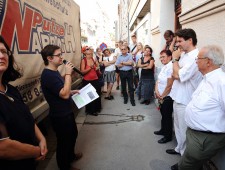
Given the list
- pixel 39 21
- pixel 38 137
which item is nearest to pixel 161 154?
pixel 38 137

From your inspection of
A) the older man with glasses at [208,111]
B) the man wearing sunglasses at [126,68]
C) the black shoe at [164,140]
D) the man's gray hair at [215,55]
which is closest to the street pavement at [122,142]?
the black shoe at [164,140]

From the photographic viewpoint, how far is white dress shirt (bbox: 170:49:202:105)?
234cm

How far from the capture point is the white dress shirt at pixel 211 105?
69.8 inches

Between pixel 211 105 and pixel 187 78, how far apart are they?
63cm

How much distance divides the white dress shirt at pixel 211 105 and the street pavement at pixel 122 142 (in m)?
1.23

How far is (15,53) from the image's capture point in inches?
86.0

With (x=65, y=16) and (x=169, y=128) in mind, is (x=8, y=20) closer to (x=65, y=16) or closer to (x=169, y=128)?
(x=65, y=16)

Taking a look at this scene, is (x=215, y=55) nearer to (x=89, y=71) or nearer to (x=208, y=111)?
(x=208, y=111)

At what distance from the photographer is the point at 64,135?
2549mm

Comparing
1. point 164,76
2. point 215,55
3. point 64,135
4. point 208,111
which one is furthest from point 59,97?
point 164,76

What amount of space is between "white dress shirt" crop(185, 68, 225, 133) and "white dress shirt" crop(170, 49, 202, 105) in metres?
0.41

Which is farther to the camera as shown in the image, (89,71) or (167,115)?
(89,71)

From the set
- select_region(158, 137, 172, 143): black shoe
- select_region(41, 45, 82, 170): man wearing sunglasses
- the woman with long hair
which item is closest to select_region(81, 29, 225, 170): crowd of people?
select_region(158, 137, 172, 143): black shoe

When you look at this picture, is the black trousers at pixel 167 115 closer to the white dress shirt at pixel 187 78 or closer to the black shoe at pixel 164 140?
the black shoe at pixel 164 140
